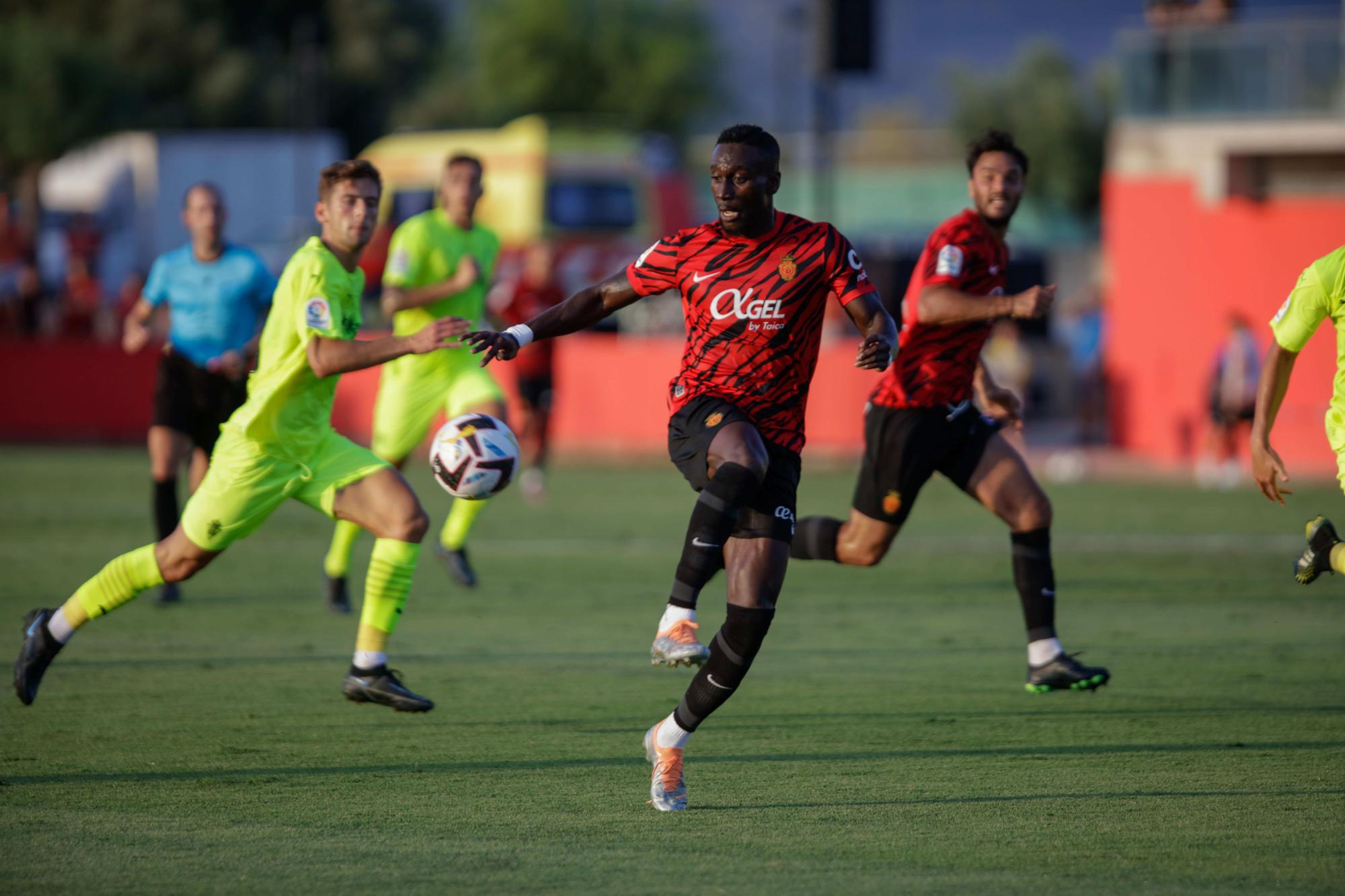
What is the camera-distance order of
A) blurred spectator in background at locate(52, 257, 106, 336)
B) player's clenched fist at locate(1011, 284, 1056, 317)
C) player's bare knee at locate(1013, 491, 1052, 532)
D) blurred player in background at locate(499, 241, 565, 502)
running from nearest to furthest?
player's clenched fist at locate(1011, 284, 1056, 317) < player's bare knee at locate(1013, 491, 1052, 532) < blurred player in background at locate(499, 241, 565, 502) < blurred spectator in background at locate(52, 257, 106, 336)

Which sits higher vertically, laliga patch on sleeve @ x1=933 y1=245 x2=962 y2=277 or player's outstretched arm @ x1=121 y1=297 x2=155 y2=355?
laliga patch on sleeve @ x1=933 y1=245 x2=962 y2=277

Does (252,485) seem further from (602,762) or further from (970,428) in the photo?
(970,428)

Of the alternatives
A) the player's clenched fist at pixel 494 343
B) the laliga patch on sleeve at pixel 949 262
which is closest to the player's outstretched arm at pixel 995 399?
the laliga patch on sleeve at pixel 949 262

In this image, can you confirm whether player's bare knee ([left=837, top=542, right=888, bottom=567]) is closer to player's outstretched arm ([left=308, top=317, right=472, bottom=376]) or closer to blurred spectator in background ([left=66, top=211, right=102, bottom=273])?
player's outstretched arm ([left=308, top=317, right=472, bottom=376])

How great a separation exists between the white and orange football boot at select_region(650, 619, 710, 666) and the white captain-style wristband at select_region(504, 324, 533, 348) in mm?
1257

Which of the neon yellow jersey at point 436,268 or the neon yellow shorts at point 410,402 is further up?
the neon yellow jersey at point 436,268

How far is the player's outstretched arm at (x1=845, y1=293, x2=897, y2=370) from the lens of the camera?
6286 mm

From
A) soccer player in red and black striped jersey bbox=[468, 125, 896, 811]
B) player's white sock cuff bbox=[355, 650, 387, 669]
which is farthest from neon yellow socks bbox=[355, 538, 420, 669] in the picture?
soccer player in red and black striped jersey bbox=[468, 125, 896, 811]

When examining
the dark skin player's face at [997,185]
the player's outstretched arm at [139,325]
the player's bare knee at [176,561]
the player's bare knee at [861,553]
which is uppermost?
the dark skin player's face at [997,185]

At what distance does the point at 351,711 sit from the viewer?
780 cm

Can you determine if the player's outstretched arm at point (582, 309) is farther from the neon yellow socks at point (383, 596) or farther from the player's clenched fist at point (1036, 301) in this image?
the player's clenched fist at point (1036, 301)

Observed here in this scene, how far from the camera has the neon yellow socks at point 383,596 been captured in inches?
297

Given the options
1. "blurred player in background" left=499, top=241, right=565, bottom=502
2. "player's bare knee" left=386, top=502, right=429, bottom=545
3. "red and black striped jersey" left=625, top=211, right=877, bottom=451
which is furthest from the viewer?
"blurred player in background" left=499, top=241, right=565, bottom=502

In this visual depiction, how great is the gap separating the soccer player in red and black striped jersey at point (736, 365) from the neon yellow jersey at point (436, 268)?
15.1 ft
